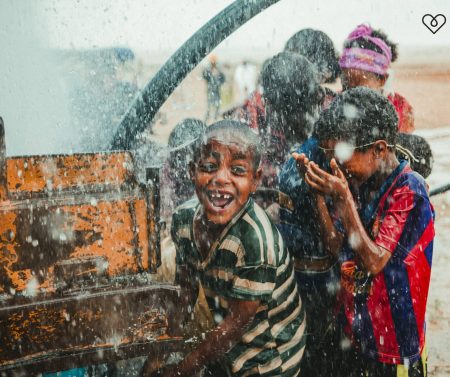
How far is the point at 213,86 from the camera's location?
11.8 meters

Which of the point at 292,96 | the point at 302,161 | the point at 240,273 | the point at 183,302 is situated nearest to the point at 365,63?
the point at 292,96

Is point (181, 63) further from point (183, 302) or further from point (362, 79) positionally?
point (183, 302)

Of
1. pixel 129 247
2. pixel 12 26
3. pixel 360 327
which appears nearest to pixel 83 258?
pixel 129 247

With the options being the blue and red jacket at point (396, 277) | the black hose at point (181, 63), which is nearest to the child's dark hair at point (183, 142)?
the black hose at point (181, 63)

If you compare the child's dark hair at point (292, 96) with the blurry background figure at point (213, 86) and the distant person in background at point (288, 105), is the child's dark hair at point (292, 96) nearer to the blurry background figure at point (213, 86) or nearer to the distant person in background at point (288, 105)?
the distant person in background at point (288, 105)

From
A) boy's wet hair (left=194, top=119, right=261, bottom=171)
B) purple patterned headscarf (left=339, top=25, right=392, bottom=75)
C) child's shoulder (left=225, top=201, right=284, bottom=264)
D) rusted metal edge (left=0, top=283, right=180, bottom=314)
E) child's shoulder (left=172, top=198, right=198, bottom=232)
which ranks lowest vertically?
rusted metal edge (left=0, top=283, right=180, bottom=314)

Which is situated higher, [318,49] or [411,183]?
[318,49]

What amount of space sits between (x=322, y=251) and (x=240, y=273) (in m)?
0.55

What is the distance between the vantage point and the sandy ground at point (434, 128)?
12.5ft

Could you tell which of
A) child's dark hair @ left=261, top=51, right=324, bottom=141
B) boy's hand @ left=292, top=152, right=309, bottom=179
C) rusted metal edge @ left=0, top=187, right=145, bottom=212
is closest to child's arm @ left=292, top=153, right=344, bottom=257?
boy's hand @ left=292, top=152, right=309, bottom=179

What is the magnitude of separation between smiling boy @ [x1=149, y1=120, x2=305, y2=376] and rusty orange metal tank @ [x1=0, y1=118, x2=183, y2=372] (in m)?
0.19

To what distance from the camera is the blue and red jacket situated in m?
2.01

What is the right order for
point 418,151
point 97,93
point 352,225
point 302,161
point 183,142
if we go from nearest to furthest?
point 352,225, point 302,161, point 418,151, point 183,142, point 97,93

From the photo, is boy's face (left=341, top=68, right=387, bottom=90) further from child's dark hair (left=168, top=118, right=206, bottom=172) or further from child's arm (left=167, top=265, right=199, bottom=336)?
child's arm (left=167, top=265, right=199, bottom=336)
